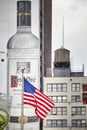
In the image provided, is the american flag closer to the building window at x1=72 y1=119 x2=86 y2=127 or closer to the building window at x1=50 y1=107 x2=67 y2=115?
the building window at x1=50 y1=107 x2=67 y2=115

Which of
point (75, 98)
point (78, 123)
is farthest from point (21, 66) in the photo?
point (78, 123)

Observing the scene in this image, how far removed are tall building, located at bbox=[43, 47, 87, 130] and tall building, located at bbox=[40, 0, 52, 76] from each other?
17.8 inches

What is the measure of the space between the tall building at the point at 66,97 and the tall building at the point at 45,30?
45 centimetres

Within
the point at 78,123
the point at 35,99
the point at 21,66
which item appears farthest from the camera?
the point at 78,123

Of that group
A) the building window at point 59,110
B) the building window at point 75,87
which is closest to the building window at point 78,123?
the building window at point 59,110

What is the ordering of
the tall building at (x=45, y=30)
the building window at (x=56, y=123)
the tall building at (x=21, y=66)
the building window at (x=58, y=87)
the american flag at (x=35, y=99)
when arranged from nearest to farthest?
1. the american flag at (x=35, y=99)
2. the tall building at (x=21, y=66)
3. the tall building at (x=45, y=30)
4. the building window at (x=56, y=123)
5. the building window at (x=58, y=87)

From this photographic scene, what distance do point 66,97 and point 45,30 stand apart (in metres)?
2.47

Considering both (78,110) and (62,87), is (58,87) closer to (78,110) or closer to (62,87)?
(62,87)

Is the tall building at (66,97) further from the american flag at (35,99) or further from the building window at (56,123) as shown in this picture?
the american flag at (35,99)

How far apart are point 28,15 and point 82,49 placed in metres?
2.14

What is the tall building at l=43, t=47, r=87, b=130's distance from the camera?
1088 centimetres

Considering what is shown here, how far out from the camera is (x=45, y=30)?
10656mm

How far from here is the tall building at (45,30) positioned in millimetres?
10617

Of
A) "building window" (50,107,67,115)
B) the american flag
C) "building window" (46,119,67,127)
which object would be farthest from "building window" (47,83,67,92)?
the american flag
